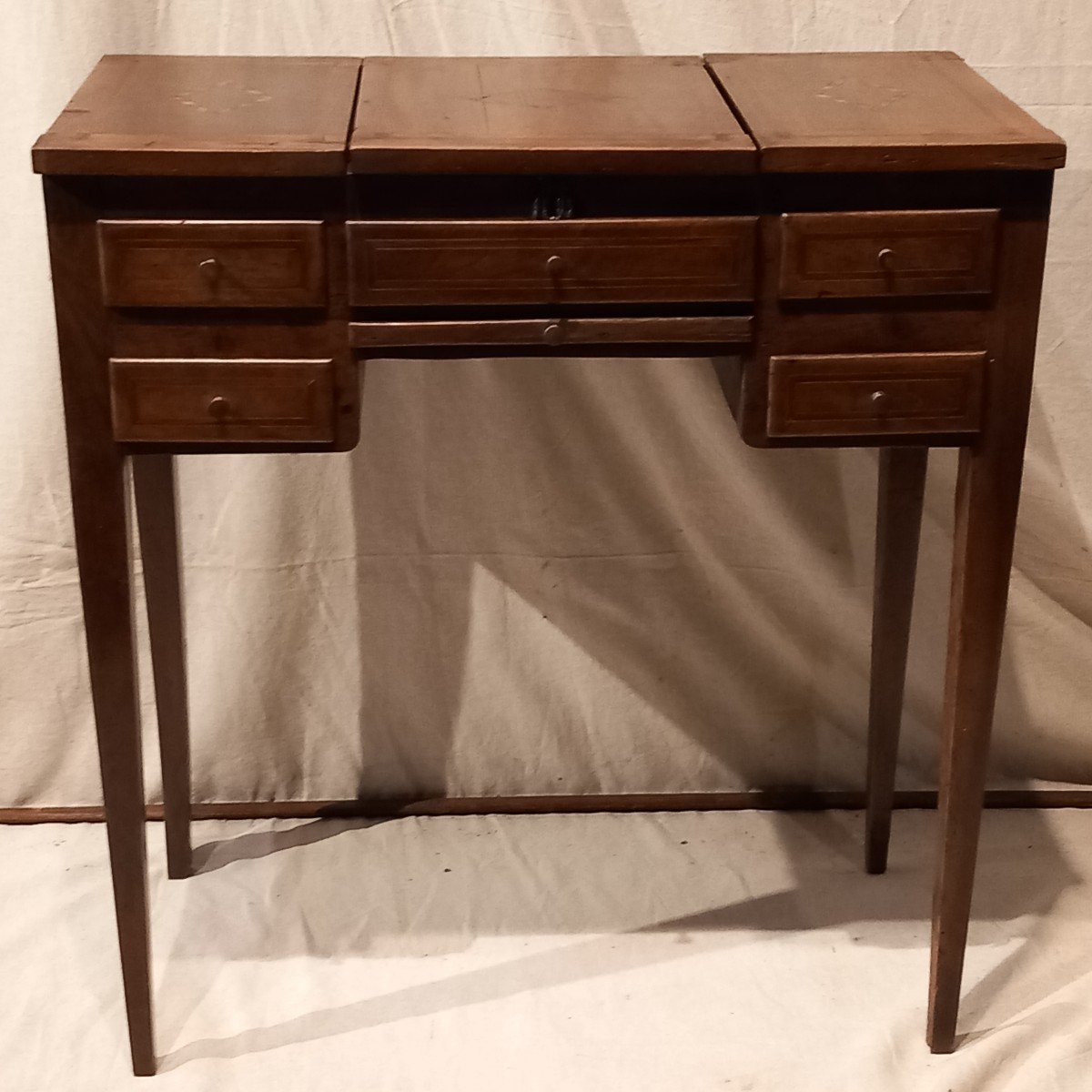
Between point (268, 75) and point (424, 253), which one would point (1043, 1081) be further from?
point (268, 75)

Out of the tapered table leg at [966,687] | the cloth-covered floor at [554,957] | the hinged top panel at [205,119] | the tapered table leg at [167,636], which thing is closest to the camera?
the hinged top panel at [205,119]

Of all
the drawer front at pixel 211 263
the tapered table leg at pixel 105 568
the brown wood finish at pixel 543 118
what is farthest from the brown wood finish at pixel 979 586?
the tapered table leg at pixel 105 568

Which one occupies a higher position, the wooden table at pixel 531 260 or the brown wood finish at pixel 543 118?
the brown wood finish at pixel 543 118

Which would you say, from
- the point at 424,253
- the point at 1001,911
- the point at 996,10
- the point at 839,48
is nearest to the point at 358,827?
the point at 1001,911

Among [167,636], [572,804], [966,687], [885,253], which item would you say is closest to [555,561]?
[572,804]

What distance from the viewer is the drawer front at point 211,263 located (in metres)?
1.05

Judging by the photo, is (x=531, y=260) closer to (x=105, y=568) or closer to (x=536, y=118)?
(x=536, y=118)

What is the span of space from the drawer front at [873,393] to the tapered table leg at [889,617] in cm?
33

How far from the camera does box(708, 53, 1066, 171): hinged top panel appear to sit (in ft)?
3.44

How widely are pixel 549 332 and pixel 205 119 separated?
0.30 metres

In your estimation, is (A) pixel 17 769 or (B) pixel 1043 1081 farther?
(A) pixel 17 769

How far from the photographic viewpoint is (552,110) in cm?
115

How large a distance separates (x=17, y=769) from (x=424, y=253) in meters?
0.93

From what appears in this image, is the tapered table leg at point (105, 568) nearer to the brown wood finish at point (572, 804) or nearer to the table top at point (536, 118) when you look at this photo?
the table top at point (536, 118)
